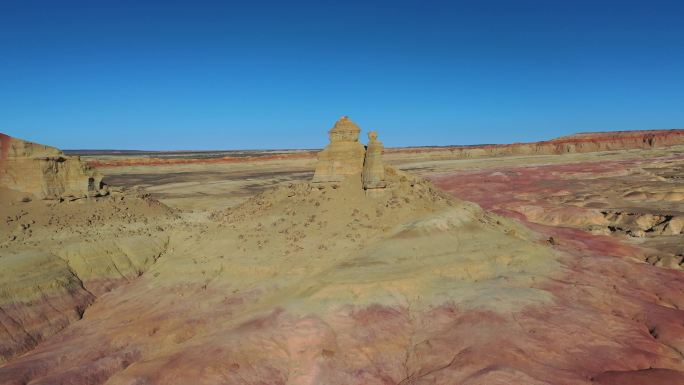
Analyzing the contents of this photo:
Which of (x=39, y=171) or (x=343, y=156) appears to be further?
(x=343, y=156)

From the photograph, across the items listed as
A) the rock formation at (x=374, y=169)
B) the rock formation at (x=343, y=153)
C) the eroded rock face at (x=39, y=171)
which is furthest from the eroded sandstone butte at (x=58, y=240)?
the rock formation at (x=374, y=169)

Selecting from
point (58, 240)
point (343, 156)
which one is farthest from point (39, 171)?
point (343, 156)

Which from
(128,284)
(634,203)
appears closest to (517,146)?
(634,203)

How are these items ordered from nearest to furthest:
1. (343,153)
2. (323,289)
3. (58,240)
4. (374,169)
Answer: (323,289)
(58,240)
(374,169)
(343,153)

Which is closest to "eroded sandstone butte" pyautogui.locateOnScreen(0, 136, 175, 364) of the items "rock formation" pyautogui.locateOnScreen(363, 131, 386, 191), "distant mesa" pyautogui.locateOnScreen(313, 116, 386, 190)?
"distant mesa" pyautogui.locateOnScreen(313, 116, 386, 190)

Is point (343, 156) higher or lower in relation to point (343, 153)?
lower

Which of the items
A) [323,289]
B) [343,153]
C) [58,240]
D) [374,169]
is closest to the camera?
[323,289]

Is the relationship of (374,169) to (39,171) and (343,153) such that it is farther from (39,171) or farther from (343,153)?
(39,171)
